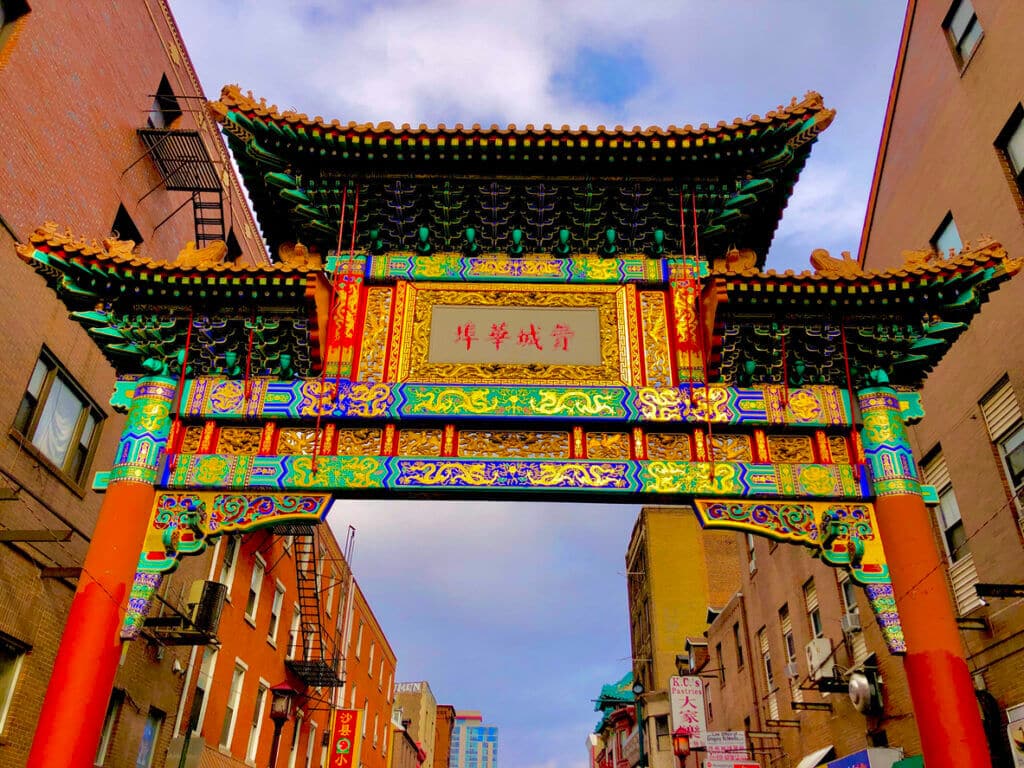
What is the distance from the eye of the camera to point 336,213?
10.4m

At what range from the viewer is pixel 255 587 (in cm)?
2144

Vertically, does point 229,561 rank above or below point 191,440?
above

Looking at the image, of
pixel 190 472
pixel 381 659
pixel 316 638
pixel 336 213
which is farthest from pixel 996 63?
pixel 381 659

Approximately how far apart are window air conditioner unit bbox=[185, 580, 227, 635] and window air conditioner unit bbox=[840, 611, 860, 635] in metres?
14.0

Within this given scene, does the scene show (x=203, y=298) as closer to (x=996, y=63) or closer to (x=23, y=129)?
(x=23, y=129)

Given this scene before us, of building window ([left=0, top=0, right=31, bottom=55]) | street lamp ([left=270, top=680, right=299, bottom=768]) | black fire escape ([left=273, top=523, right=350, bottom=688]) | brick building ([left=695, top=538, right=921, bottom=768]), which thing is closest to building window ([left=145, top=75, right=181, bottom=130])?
building window ([left=0, top=0, right=31, bottom=55])

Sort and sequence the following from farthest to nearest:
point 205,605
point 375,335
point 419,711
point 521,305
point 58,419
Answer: point 419,711 < point 205,605 < point 58,419 < point 521,305 < point 375,335

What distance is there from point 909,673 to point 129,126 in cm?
1772

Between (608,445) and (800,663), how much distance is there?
1537 cm

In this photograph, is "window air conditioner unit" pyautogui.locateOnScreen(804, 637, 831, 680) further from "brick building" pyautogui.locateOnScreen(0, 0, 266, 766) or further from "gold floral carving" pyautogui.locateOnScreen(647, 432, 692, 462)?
"brick building" pyautogui.locateOnScreen(0, 0, 266, 766)

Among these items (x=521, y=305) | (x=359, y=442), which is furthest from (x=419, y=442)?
(x=521, y=305)

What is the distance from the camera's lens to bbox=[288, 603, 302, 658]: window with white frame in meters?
24.2

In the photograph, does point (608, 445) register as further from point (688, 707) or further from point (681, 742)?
point (688, 707)

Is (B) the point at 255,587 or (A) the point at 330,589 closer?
(B) the point at 255,587
